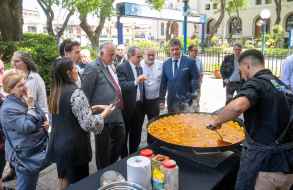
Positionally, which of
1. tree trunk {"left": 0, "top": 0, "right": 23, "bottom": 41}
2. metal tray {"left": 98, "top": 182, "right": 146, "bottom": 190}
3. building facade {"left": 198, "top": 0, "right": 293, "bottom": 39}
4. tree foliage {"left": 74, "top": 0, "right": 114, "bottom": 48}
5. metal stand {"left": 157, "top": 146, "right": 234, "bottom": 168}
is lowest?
metal stand {"left": 157, "top": 146, "right": 234, "bottom": 168}

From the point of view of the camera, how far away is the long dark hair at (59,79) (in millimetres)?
2857

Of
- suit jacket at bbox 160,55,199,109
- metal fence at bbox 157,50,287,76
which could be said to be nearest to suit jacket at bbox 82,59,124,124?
suit jacket at bbox 160,55,199,109

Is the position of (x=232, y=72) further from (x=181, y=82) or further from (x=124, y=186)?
(x=124, y=186)

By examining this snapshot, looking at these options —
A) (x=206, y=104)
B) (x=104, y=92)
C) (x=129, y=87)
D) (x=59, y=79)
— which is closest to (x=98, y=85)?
(x=104, y=92)

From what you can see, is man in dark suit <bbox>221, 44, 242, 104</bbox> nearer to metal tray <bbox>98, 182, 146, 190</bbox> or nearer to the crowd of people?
the crowd of people

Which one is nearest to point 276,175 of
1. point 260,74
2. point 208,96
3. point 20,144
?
point 260,74

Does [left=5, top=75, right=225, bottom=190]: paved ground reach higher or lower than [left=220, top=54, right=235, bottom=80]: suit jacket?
lower

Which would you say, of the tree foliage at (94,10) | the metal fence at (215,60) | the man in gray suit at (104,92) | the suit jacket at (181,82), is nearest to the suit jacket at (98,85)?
the man in gray suit at (104,92)

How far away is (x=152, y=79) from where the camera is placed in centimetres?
501

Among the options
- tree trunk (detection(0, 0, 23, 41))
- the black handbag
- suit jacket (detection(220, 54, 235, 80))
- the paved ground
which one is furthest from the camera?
tree trunk (detection(0, 0, 23, 41))

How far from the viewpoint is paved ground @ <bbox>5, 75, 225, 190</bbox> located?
4051mm

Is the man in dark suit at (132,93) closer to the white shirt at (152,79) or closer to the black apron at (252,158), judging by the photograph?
the white shirt at (152,79)

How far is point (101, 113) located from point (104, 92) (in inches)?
18.6

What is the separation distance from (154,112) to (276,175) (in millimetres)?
2854
